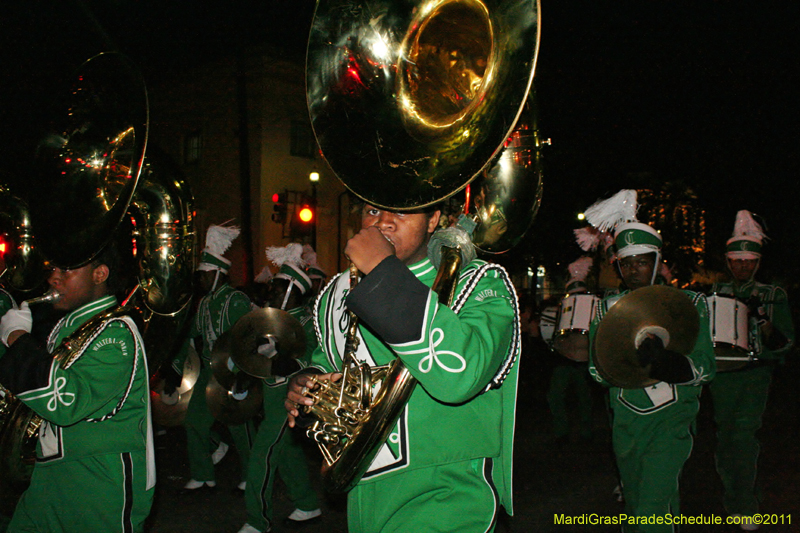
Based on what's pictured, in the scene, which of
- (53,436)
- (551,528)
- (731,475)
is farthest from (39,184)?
(731,475)

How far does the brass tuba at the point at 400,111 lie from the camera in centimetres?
179

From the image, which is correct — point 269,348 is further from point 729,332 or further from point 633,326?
point 729,332

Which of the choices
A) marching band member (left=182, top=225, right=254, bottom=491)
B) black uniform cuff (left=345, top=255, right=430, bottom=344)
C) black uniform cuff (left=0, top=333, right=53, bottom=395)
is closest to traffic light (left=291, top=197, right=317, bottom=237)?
marching band member (left=182, top=225, right=254, bottom=491)

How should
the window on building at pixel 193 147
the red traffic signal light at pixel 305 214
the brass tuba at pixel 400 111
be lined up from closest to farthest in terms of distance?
1. the brass tuba at pixel 400 111
2. the red traffic signal light at pixel 305 214
3. the window on building at pixel 193 147

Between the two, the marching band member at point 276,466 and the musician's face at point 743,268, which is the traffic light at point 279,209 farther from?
the musician's face at point 743,268

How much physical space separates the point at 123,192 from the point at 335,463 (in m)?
1.95

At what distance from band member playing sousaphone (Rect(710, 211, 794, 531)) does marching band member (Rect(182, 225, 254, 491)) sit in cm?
427

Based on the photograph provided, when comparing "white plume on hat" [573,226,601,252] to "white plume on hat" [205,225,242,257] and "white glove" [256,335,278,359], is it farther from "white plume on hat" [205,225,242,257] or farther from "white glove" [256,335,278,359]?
"white plume on hat" [205,225,242,257]

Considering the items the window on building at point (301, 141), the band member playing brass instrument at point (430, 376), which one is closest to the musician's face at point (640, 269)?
the band member playing brass instrument at point (430, 376)

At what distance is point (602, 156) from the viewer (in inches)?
468

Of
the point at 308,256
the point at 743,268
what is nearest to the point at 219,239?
the point at 308,256

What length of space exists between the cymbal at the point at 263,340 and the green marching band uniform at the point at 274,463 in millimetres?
120

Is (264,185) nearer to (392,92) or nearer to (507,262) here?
(507,262)

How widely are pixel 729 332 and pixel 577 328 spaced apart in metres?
1.21
